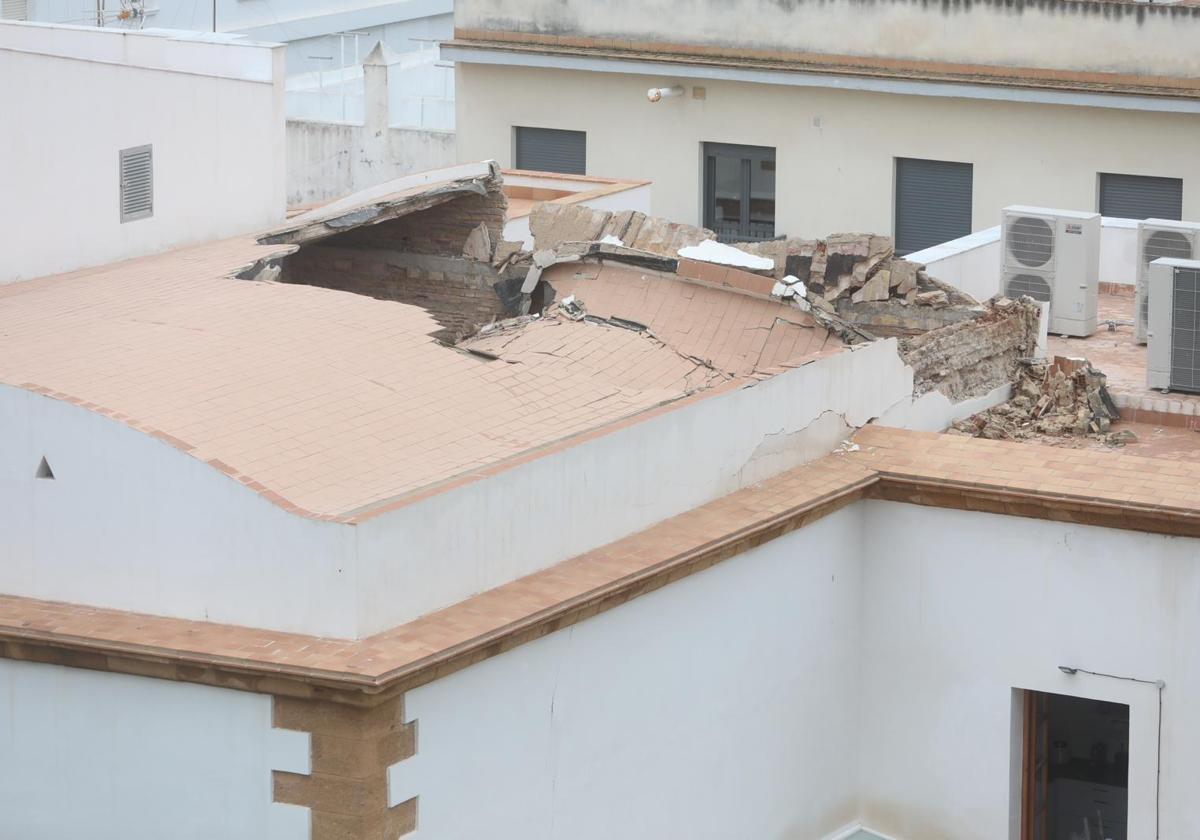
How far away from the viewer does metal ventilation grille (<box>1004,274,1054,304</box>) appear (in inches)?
790

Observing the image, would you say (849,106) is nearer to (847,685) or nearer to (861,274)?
→ (861,274)

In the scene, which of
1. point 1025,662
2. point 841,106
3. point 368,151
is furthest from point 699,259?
point 368,151

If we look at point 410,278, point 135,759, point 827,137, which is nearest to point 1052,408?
point 410,278

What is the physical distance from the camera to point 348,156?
3428 cm

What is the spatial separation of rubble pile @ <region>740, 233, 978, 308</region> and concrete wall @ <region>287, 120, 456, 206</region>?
16570 millimetres

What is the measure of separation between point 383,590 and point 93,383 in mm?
2404

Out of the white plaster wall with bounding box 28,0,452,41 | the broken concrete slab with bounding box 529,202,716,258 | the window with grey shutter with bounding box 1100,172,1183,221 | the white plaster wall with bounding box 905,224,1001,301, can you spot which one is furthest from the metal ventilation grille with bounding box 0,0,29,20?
the white plaster wall with bounding box 28,0,452,41

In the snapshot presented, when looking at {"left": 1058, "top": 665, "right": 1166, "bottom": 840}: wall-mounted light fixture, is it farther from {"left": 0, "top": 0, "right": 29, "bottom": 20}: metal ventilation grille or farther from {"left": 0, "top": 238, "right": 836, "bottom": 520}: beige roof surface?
{"left": 0, "top": 0, "right": 29, "bottom": 20}: metal ventilation grille

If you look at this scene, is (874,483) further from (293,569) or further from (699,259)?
(293,569)

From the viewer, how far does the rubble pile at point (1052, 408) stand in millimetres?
17516

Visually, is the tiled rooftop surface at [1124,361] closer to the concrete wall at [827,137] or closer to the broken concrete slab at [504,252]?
the broken concrete slab at [504,252]

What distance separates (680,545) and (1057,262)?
769 centimetres

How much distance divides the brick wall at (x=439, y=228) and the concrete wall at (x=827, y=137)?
11733 millimetres

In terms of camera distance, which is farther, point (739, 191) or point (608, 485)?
point (739, 191)
